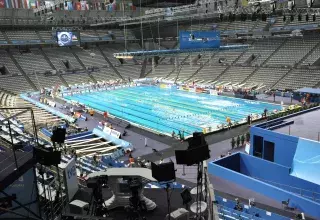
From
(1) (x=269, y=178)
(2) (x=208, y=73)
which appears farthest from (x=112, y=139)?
(2) (x=208, y=73)

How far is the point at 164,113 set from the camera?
85.1ft

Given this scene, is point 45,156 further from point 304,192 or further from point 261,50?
point 261,50

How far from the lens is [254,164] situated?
1356 centimetres

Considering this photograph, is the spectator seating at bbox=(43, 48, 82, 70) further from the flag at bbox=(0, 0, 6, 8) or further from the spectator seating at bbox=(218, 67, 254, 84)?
the spectator seating at bbox=(218, 67, 254, 84)

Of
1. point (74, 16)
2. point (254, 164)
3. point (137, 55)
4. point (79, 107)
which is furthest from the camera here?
point (74, 16)

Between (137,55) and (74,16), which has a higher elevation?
(74,16)

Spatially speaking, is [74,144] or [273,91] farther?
[273,91]

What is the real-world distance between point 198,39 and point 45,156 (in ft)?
64.8

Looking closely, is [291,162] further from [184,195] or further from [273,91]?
[273,91]

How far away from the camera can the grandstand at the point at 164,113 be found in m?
6.10

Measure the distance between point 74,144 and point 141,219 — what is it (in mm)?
12908

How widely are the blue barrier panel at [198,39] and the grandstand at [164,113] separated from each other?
88mm

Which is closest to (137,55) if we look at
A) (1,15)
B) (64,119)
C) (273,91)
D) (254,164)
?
(64,119)

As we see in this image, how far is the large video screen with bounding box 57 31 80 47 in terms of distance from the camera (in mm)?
37569
